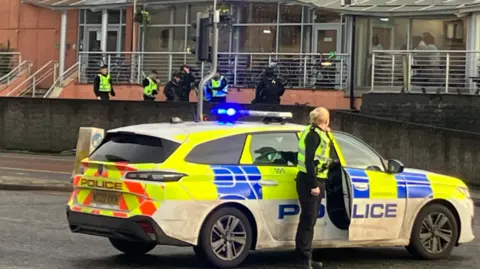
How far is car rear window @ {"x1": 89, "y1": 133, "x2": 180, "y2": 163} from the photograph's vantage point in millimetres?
8930

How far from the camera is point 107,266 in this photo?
29.8 ft

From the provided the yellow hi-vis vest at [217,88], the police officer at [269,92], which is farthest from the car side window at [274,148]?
the yellow hi-vis vest at [217,88]

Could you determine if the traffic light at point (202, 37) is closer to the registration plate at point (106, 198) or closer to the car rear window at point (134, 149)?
the car rear window at point (134, 149)

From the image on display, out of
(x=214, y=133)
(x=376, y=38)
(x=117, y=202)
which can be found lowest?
(x=117, y=202)

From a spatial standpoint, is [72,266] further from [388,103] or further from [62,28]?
[62,28]

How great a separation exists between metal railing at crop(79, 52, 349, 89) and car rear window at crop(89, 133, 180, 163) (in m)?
17.5

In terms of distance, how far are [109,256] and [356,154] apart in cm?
287

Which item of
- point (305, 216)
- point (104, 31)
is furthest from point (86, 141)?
point (104, 31)

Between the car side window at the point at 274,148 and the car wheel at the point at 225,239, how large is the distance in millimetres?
664

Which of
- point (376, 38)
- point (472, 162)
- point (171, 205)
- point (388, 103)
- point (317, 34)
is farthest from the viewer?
point (317, 34)

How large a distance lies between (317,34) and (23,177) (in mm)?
13744

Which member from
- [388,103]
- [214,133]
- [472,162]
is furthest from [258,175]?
[388,103]

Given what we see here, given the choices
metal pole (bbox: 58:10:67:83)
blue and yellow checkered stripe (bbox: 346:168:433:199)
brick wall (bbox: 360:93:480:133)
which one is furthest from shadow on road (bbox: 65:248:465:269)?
metal pole (bbox: 58:10:67:83)

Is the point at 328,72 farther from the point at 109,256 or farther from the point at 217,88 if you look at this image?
the point at 109,256
